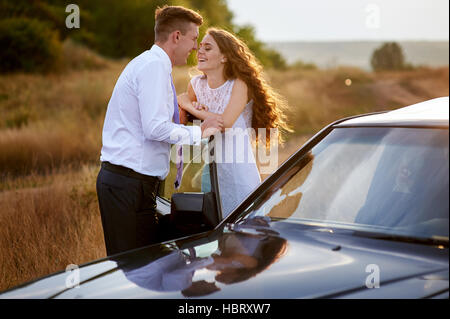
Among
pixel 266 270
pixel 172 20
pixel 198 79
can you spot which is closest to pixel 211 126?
pixel 172 20

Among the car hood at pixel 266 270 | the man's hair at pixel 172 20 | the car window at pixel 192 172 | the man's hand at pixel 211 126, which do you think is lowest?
the car hood at pixel 266 270

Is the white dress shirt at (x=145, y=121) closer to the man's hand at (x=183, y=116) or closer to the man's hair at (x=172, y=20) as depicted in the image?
the man's hair at (x=172, y=20)

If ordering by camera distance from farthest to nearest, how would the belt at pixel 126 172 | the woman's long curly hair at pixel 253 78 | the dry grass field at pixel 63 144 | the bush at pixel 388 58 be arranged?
1. the bush at pixel 388 58
2. the dry grass field at pixel 63 144
3. the woman's long curly hair at pixel 253 78
4. the belt at pixel 126 172

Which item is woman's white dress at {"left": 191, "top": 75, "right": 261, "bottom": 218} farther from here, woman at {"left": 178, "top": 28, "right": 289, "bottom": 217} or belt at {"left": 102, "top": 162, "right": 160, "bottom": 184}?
belt at {"left": 102, "top": 162, "right": 160, "bottom": 184}

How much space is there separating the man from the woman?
0.53m

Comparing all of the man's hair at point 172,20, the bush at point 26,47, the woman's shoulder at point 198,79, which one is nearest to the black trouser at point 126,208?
the man's hair at point 172,20

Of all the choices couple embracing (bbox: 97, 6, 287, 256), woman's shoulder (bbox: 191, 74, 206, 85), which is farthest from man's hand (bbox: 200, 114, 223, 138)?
woman's shoulder (bbox: 191, 74, 206, 85)

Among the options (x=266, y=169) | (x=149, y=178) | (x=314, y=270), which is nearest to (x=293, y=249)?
(x=314, y=270)

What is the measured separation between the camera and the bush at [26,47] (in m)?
34.8

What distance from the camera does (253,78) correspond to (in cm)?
512

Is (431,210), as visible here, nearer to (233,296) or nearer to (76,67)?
(233,296)

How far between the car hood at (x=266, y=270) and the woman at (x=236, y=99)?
1.56m

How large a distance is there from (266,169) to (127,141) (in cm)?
346
